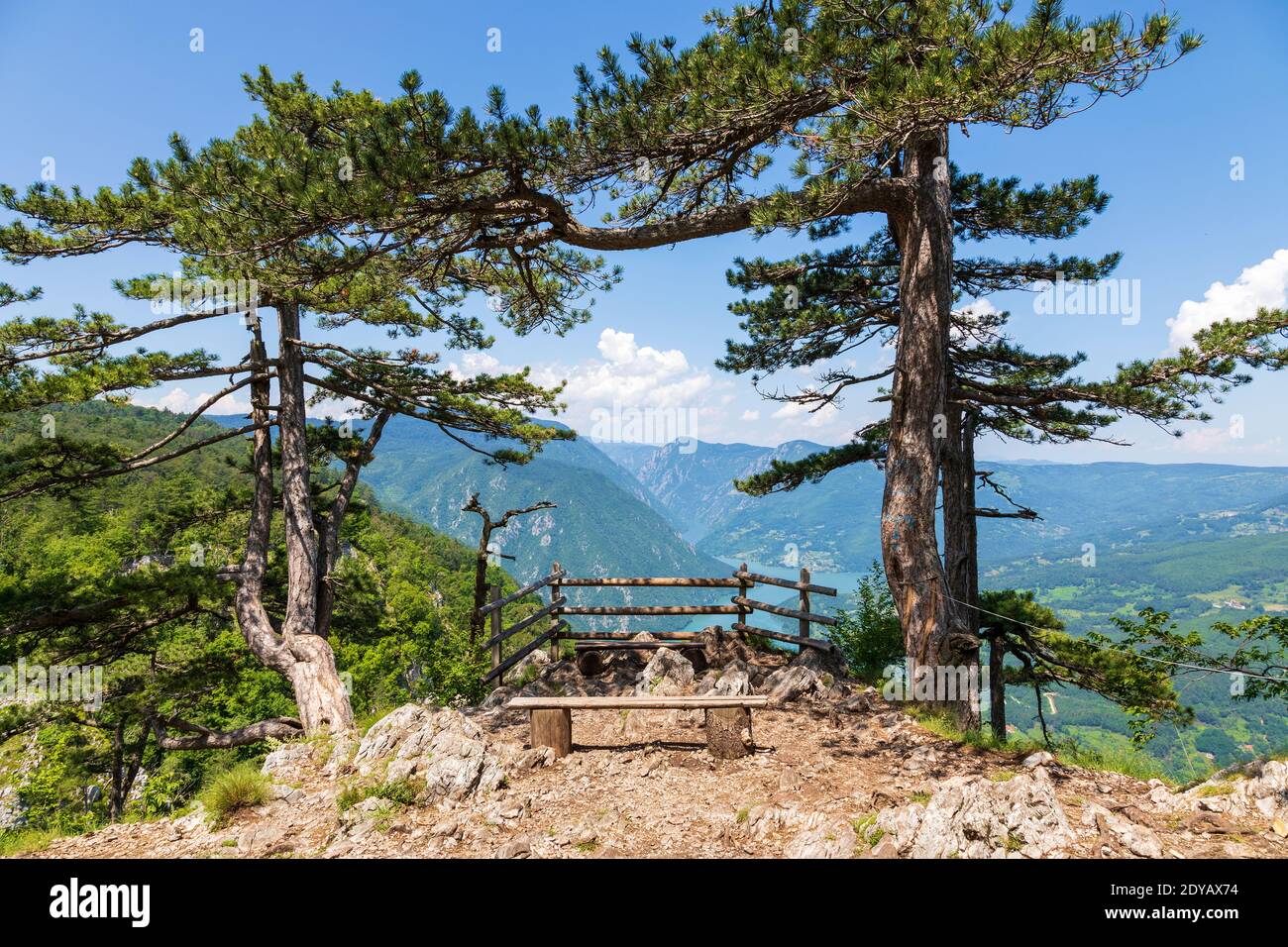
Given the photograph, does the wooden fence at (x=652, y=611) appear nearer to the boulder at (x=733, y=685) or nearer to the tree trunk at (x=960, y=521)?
the tree trunk at (x=960, y=521)

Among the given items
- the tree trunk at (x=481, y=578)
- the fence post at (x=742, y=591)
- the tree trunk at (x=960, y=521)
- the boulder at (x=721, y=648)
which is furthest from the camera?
the tree trunk at (x=481, y=578)

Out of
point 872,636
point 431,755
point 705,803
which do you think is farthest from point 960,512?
point 431,755

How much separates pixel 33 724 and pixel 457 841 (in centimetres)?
1178

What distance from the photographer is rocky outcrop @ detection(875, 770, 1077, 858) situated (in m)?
3.38

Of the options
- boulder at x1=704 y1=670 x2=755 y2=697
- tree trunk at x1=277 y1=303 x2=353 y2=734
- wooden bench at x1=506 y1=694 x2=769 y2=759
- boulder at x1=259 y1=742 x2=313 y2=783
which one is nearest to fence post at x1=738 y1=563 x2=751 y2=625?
boulder at x1=704 y1=670 x2=755 y2=697

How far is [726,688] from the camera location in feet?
22.8

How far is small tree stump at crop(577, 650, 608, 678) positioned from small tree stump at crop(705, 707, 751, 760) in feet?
12.7

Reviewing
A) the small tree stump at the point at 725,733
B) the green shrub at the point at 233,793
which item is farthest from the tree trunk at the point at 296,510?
the small tree stump at the point at 725,733

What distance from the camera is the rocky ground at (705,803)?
11.6 feet

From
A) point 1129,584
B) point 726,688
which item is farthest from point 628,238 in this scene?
point 1129,584

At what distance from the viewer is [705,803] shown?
4.46m

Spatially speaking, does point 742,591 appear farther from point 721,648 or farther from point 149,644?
point 149,644

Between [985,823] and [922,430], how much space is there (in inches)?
159
